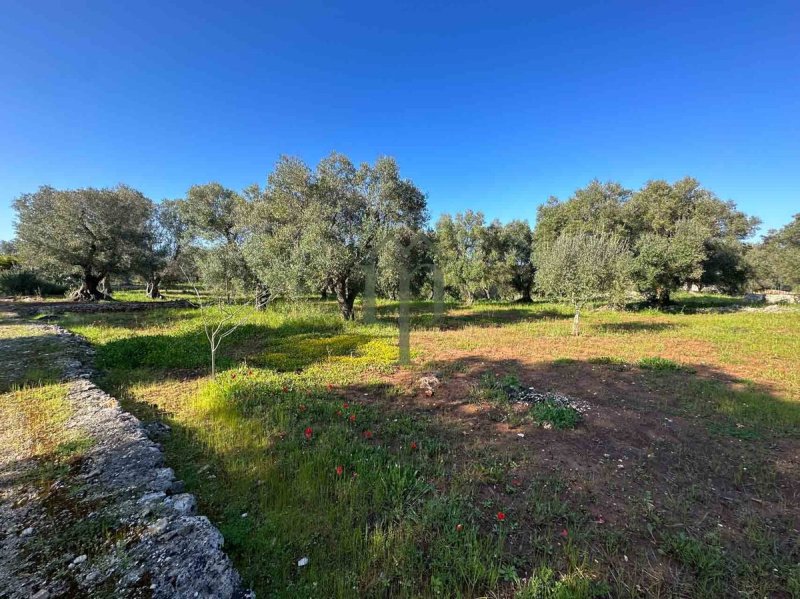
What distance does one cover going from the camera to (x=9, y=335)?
1276 centimetres

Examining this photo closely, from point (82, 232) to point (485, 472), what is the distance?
36.4 m

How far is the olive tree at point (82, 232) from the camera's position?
2498 cm

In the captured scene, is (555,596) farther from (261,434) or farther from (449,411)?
(261,434)

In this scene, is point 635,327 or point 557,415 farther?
point 635,327

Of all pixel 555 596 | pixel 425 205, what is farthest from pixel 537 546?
pixel 425 205

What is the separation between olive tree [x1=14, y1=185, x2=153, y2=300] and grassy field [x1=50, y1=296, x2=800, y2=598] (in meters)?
22.2

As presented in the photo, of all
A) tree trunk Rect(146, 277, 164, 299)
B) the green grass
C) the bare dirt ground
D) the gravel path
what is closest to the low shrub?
the bare dirt ground

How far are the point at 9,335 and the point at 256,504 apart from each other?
55.9 feet

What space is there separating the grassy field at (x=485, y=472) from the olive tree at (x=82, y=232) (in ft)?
72.8

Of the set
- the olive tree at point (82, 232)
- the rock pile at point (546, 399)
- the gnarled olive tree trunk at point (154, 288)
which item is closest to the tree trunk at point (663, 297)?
the rock pile at point (546, 399)

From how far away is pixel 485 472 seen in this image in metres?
4.74

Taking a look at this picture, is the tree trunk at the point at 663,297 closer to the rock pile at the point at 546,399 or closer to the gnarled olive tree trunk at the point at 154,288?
the rock pile at the point at 546,399

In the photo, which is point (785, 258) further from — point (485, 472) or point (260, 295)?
point (260, 295)

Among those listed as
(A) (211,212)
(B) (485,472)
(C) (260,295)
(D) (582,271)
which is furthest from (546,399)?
(A) (211,212)
